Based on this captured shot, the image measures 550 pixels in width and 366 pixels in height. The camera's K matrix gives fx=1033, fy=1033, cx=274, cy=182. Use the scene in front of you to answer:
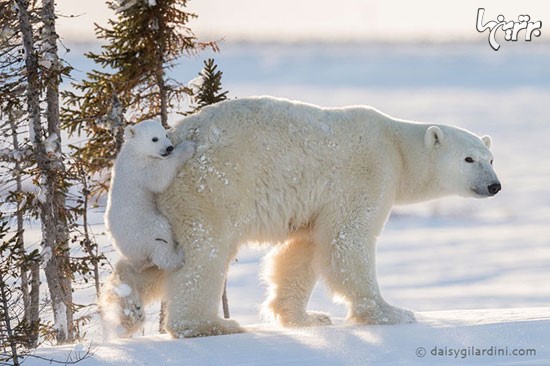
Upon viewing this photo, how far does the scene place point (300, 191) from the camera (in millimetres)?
8938

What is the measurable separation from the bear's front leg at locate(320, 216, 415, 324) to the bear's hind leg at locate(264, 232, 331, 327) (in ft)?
1.83

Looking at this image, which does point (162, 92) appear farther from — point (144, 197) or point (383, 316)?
point (383, 316)

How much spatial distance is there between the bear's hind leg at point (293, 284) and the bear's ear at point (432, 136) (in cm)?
141

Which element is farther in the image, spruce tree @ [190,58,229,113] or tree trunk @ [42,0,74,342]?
spruce tree @ [190,58,229,113]

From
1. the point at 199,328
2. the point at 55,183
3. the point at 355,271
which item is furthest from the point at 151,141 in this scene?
the point at 55,183

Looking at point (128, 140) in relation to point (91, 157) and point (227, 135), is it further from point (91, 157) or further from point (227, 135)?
point (91, 157)

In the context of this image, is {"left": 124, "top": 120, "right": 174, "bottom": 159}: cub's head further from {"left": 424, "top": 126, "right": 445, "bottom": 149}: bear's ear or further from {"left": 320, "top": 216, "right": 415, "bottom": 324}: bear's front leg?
{"left": 424, "top": 126, "right": 445, "bottom": 149}: bear's ear

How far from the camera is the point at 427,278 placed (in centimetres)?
2130

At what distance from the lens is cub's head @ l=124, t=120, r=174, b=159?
327 inches

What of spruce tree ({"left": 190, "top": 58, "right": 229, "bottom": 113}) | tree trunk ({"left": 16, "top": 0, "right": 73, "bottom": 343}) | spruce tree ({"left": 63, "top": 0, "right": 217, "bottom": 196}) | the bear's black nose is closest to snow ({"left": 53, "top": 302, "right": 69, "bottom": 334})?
tree trunk ({"left": 16, "top": 0, "right": 73, "bottom": 343})

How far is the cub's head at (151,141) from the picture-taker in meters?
8.30

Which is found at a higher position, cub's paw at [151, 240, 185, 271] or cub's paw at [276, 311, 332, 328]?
cub's paw at [151, 240, 185, 271]

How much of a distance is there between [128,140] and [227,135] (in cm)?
83

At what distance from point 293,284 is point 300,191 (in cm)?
112
